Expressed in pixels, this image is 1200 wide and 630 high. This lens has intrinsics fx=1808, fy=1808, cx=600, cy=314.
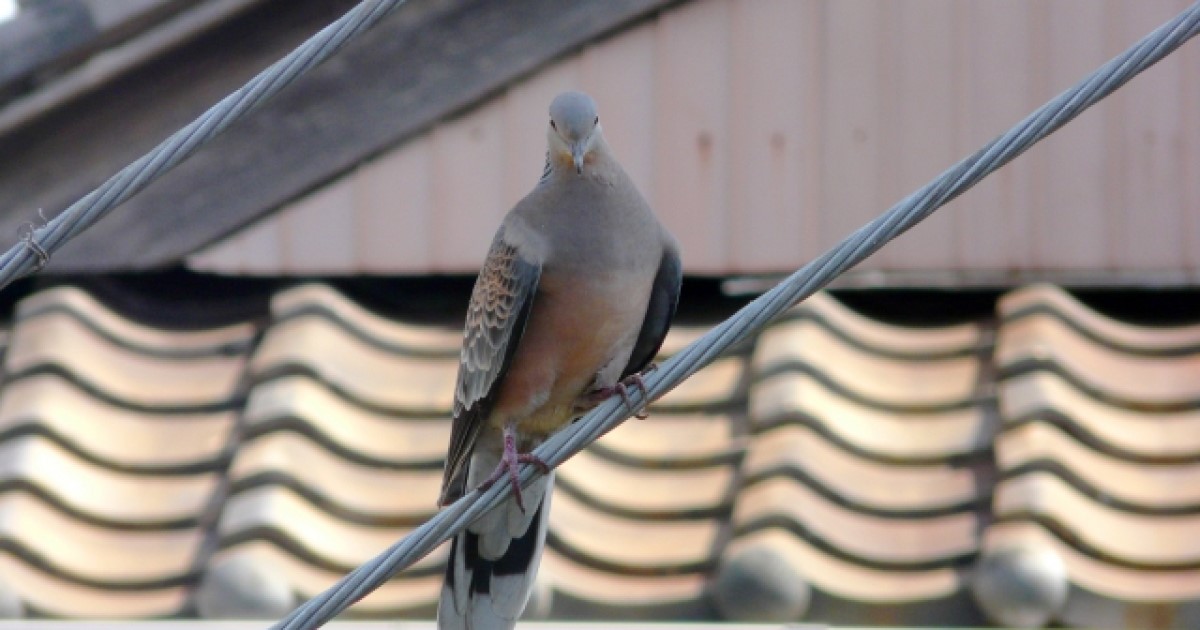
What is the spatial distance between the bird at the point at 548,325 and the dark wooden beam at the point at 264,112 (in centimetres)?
118

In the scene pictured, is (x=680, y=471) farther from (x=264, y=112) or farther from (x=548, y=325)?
(x=264, y=112)

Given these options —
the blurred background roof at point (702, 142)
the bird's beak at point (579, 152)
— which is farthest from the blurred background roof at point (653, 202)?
the bird's beak at point (579, 152)

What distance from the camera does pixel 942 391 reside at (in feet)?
14.3

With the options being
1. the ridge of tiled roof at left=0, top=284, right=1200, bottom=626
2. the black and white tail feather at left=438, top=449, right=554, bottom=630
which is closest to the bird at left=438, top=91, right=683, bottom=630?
the black and white tail feather at left=438, top=449, right=554, bottom=630

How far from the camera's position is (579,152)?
11.3ft

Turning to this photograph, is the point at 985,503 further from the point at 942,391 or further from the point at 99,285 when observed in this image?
the point at 99,285

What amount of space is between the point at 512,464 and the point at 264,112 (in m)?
1.78

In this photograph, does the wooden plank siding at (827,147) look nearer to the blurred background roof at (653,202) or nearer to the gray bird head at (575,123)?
the blurred background roof at (653,202)

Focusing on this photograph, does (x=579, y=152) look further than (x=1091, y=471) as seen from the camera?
No

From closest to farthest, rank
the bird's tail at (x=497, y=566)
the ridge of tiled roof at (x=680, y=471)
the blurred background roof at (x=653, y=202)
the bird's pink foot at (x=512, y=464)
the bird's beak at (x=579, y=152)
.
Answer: the bird's pink foot at (x=512, y=464), the bird's beak at (x=579, y=152), the bird's tail at (x=497, y=566), the ridge of tiled roof at (x=680, y=471), the blurred background roof at (x=653, y=202)

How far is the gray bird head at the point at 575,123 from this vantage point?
11.3ft

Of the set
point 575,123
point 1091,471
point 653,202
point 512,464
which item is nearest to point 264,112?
point 653,202

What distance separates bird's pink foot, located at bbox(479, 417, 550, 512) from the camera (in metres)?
2.94

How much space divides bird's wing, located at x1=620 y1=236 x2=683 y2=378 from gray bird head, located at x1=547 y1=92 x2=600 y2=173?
0.27 meters
